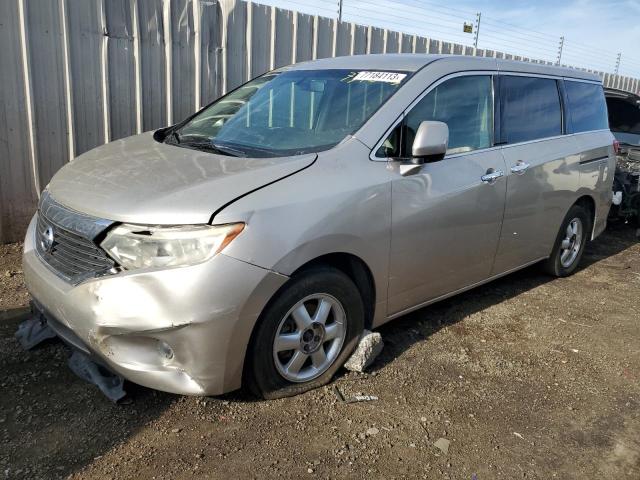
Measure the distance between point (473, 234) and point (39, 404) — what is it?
2.82 metres

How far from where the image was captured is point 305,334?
302cm

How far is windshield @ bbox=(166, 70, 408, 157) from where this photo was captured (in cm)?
329

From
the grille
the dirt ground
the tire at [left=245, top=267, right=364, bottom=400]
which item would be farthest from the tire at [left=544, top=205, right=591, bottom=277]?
the grille

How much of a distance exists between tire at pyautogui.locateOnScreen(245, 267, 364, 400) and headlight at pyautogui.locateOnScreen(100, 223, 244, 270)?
1.45 ft

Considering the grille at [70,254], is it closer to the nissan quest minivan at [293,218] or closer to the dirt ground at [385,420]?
the nissan quest minivan at [293,218]

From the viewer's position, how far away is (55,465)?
2516mm

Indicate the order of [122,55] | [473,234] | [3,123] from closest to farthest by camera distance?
1. [473,234]
2. [3,123]
3. [122,55]

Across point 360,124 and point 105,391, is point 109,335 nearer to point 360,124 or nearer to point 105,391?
point 105,391

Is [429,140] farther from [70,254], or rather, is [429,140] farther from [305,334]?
[70,254]

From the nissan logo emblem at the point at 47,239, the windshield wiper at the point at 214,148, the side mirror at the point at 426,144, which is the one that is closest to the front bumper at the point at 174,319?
the nissan logo emblem at the point at 47,239

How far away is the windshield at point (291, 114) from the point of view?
10.8 ft

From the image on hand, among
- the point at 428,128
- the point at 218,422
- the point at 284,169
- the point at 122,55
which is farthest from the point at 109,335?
the point at 122,55

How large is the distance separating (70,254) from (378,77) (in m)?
2.10

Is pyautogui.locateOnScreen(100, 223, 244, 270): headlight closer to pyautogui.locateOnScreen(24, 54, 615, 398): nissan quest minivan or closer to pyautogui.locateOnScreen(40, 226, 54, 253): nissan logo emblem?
pyautogui.locateOnScreen(24, 54, 615, 398): nissan quest minivan
